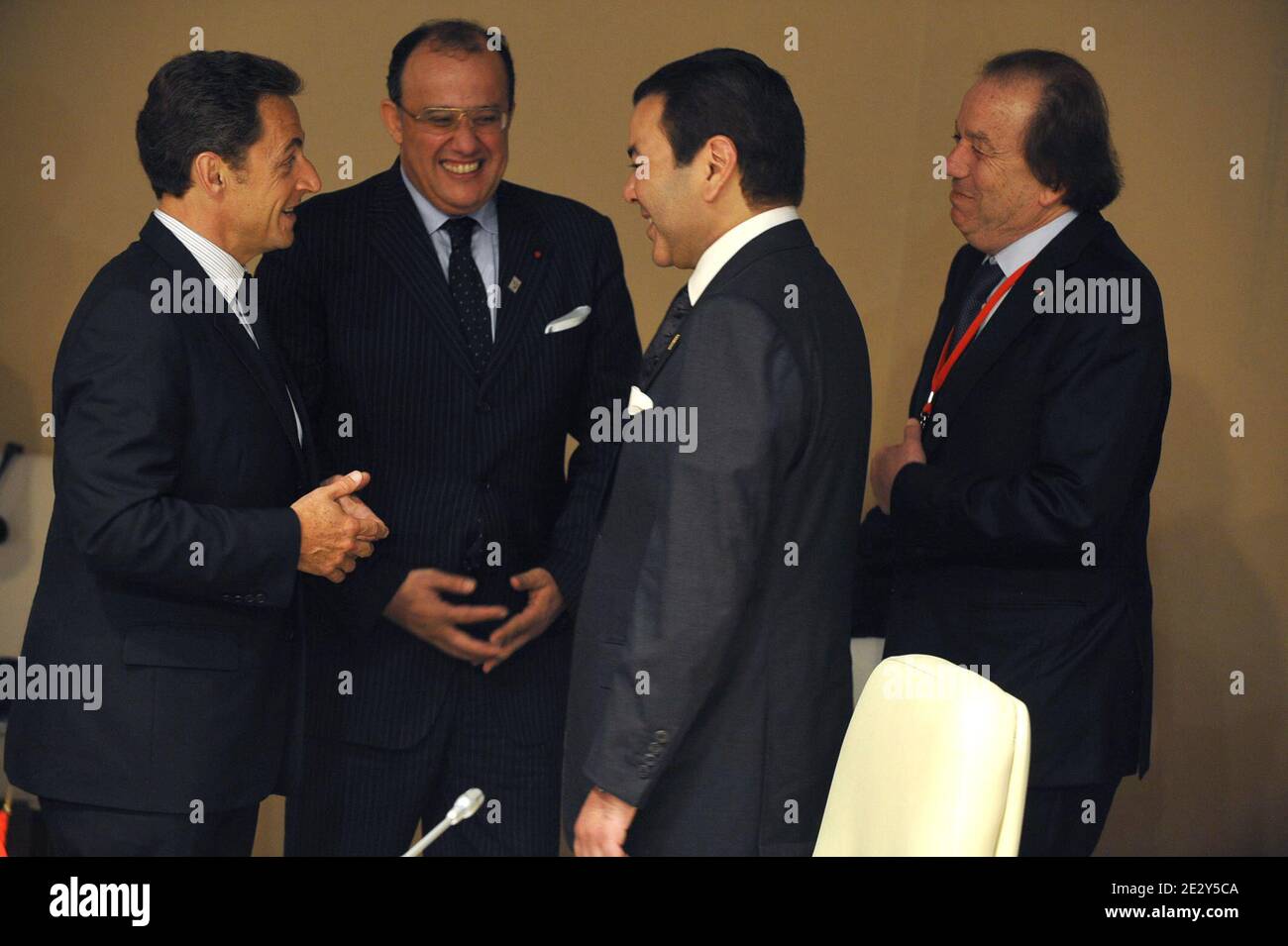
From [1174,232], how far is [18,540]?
2998 millimetres

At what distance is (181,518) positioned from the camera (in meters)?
2.50

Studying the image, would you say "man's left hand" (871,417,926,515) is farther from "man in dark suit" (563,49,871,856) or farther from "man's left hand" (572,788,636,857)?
"man's left hand" (572,788,636,857)

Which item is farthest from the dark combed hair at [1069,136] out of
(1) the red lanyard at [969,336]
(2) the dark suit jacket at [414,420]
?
(2) the dark suit jacket at [414,420]

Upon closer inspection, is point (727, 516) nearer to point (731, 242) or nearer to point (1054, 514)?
point (731, 242)

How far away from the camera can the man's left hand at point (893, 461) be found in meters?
3.04

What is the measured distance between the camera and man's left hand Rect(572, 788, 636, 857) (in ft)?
7.80

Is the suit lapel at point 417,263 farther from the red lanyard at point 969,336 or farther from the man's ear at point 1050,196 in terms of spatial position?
the man's ear at point 1050,196

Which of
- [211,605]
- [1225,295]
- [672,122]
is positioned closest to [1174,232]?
[1225,295]

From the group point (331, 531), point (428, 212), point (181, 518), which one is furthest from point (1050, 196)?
point (181, 518)

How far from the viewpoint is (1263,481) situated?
403 centimetres

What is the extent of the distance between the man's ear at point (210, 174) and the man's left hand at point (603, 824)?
3.89ft

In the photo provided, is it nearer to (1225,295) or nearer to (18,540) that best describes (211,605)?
(18,540)

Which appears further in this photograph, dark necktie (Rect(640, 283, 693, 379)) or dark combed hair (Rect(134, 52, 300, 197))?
dark combed hair (Rect(134, 52, 300, 197))

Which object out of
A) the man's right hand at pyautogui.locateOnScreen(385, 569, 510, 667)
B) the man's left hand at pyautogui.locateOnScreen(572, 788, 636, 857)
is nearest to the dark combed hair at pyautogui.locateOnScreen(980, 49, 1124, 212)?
the man's right hand at pyautogui.locateOnScreen(385, 569, 510, 667)
